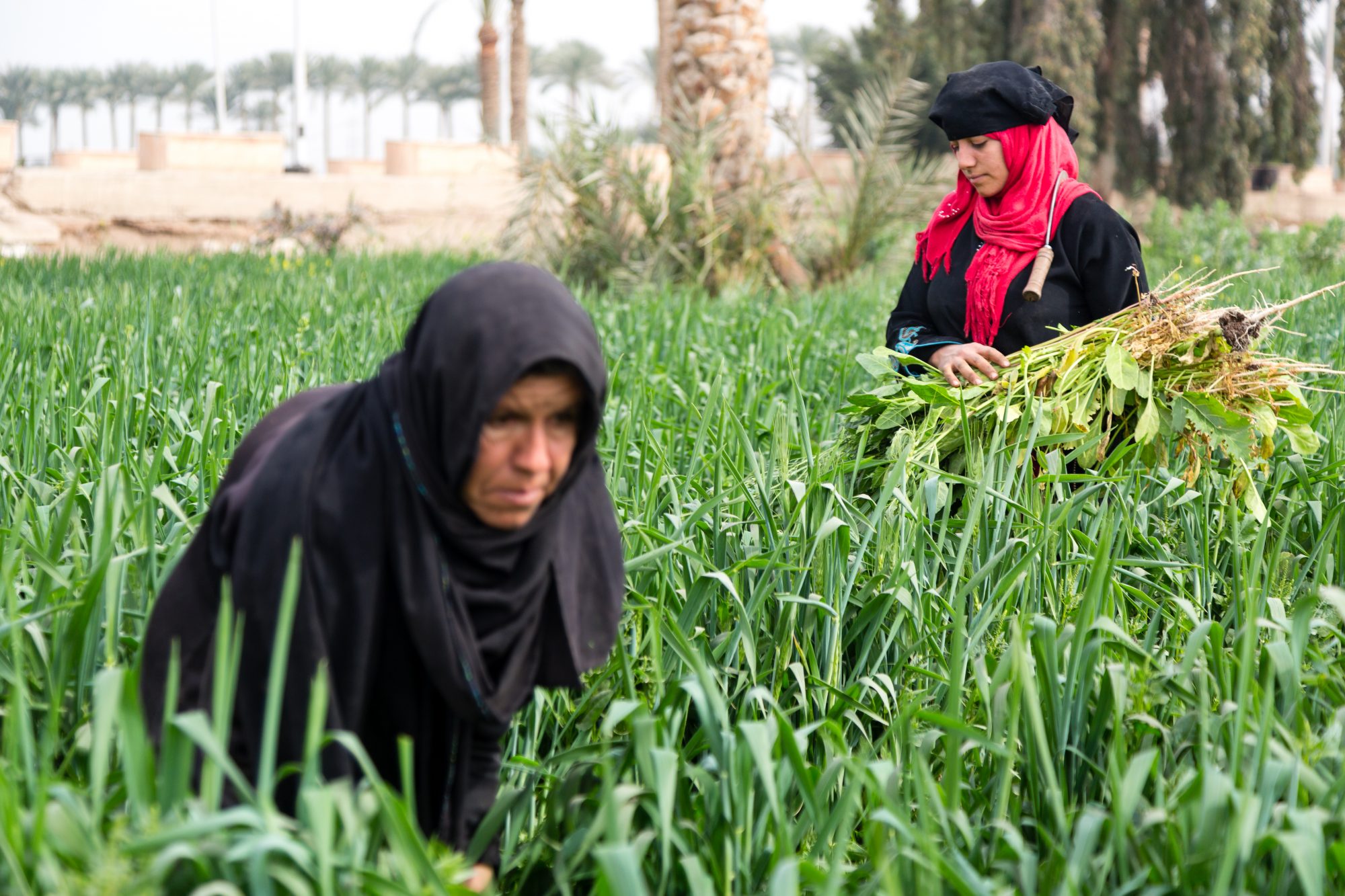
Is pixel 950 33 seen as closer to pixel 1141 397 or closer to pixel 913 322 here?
pixel 913 322

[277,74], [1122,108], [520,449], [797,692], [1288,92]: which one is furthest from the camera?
[277,74]

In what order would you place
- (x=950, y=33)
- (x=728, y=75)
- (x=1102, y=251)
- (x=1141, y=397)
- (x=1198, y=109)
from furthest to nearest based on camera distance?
(x=1198, y=109)
(x=950, y=33)
(x=728, y=75)
(x=1102, y=251)
(x=1141, y=397)

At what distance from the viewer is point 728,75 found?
7453 millimetres

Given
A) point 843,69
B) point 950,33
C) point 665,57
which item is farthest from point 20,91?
point 665,57

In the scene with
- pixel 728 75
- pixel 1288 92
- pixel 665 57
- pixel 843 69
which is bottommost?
pixel 728 75

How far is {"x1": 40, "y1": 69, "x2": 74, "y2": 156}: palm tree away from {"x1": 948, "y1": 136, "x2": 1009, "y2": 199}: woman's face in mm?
61699

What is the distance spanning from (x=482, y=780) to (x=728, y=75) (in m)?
6.71

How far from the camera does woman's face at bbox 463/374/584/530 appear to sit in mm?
1045

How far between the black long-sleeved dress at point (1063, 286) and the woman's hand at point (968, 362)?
93 mm

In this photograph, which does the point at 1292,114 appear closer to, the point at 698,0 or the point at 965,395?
the point at 698,0

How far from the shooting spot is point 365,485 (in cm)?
107

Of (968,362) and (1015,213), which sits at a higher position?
(1015,213)

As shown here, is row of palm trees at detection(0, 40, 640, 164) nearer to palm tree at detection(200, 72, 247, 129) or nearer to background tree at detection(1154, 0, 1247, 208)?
palm tree at detection(200, 72, 247, 129)

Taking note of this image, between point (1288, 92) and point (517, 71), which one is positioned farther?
point (517, 71)
